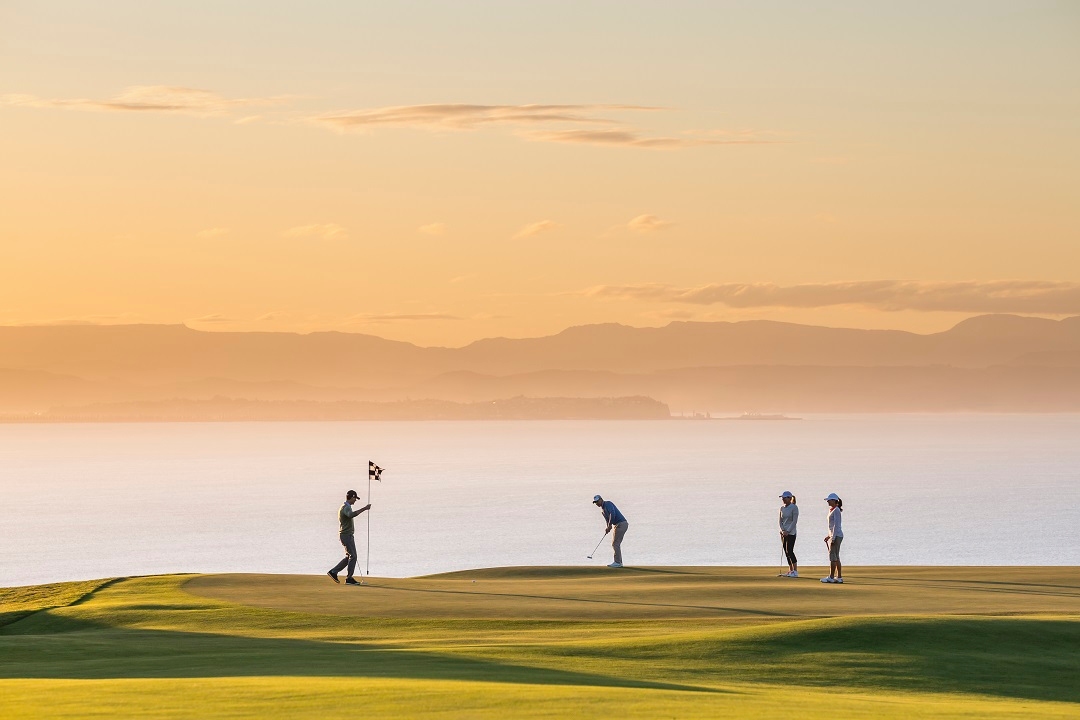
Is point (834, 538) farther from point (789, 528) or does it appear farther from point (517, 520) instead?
point (517, 520)

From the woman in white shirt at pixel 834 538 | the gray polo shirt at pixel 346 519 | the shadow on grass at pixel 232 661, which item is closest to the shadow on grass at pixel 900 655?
the shadow on grass at pixel 232 661

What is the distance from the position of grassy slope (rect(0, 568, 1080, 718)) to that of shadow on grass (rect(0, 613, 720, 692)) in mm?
69

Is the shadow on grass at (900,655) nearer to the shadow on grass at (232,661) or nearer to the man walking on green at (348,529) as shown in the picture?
the shadow on grass at (232,661)

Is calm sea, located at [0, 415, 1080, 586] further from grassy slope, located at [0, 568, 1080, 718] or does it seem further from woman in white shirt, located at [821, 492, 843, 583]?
grassy slope, located at [0, 568, 1080, 718]

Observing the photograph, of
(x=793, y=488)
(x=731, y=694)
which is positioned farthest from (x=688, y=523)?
(x=731, y=694)

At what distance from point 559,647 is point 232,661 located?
551 centimetres

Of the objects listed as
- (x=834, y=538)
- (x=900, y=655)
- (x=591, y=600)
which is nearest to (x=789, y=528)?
(x=834, y=538)

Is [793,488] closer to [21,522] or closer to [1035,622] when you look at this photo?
[21,522]

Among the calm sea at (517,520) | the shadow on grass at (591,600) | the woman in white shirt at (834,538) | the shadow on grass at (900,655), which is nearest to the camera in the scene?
the shadow on grass at (900,655)

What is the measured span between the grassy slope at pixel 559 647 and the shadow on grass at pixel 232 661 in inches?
2.7

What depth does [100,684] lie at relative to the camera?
19.6 meters

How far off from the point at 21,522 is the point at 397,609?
3576 inches

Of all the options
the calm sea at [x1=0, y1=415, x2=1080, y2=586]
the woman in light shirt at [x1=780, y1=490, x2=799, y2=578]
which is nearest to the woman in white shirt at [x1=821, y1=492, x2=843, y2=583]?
the woman in light shirt at [x1=780, y1=490, x2=799, y2=578]

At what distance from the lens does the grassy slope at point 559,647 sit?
59.9ft
